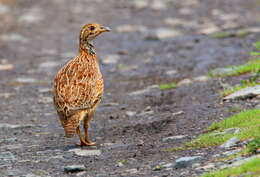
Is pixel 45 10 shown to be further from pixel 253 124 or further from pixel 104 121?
pixel 253 124

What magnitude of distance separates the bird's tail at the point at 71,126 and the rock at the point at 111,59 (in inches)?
323

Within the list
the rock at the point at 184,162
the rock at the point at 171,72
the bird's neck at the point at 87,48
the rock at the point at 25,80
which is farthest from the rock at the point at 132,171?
the rock at the point at 25,80

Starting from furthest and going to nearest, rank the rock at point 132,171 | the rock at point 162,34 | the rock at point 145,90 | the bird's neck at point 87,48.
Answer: the rock at point 162,34 < the rock at point 145,90 < the bird's neck at point 87,48 < the rock at point 132,171

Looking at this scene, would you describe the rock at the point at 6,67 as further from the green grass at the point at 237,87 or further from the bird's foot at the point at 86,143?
the bird's foot at the point at 86,143

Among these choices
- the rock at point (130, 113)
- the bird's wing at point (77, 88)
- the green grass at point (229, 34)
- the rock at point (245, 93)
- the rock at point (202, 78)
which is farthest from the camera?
the green grass at point (229, 34)

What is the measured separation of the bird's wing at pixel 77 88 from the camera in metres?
10.1

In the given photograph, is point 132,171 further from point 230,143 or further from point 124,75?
point 124,75

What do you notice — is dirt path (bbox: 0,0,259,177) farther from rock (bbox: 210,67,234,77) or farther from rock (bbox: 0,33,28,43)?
rock (bbox: 210,67,234,77)

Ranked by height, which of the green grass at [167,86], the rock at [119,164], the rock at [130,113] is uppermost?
the green grass at [167,86]

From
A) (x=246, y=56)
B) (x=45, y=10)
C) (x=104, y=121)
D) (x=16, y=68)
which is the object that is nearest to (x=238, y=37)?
(x=246, y=56)

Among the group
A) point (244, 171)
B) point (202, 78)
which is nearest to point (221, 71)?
point (202, 78)

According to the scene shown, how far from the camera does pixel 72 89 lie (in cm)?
1027

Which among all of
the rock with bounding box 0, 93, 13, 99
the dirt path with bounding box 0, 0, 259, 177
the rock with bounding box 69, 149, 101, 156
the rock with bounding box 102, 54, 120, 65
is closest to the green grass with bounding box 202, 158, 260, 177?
the dirt path with bounding box 0, 0, 259, 177

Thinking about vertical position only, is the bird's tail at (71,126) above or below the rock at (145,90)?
above
